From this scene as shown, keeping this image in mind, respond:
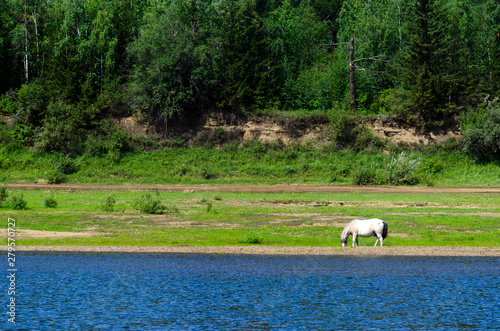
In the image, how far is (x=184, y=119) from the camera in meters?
66.0

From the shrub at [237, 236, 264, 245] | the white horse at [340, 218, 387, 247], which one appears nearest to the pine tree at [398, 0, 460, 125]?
the white horse at [340, 218, 387, 247]

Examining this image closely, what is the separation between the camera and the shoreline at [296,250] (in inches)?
861

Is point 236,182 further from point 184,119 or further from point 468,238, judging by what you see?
point 468,238

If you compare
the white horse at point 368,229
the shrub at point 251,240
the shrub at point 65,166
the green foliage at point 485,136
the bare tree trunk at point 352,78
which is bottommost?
the shrub at point 251,240

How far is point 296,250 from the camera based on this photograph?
2248 cm

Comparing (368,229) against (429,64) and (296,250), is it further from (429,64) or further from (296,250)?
(429,64)

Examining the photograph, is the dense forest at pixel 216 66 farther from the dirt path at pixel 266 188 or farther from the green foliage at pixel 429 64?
the dirt path at pixel 266 188

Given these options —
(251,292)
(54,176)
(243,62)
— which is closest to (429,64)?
(243,62)

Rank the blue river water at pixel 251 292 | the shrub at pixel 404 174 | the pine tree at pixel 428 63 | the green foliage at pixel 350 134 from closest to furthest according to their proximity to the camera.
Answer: the blue river water at pixel 251 292 → the shrub at pixel 404 174 → the pine tree at pixel 428 63 → the green foliage at pixel 350 134

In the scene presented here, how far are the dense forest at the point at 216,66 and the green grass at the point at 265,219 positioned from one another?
20460mm

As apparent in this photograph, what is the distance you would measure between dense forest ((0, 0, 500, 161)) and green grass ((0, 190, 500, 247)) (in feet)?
67.1

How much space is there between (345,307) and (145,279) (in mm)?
7049

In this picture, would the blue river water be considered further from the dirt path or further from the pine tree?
the pine tree

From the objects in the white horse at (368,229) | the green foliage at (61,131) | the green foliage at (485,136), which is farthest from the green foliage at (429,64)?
the white horse at (368,229)
